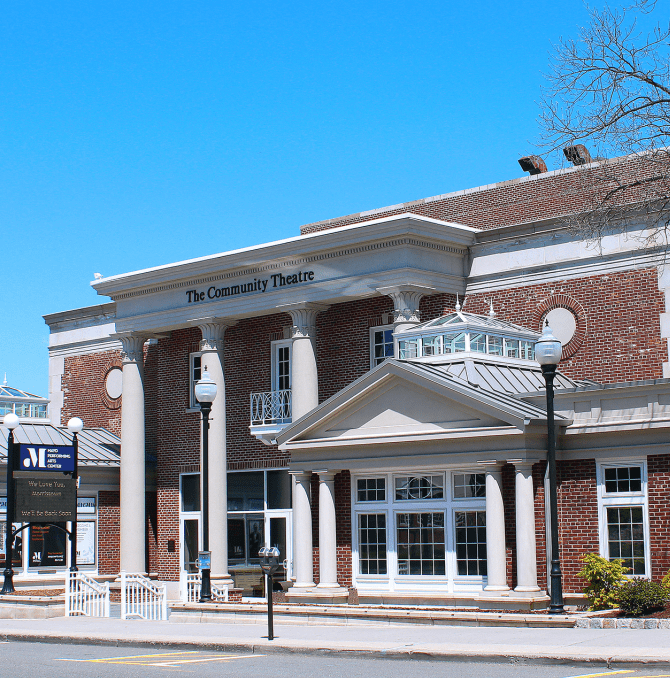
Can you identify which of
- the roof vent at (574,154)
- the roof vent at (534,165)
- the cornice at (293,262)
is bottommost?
the cornice at (293,262)

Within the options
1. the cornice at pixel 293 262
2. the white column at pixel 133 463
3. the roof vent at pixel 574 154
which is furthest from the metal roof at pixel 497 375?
the white column at pixel 133 463

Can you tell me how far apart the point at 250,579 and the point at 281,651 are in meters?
15.9

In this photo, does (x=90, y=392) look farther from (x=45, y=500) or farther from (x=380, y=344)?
(x=380, y=344)

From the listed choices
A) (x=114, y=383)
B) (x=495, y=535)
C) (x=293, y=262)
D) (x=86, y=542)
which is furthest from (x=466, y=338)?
(x=114, y=383)

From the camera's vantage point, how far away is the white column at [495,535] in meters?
21.3

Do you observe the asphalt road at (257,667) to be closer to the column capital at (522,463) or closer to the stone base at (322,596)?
the column capital at (522,463)

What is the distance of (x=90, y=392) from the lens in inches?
1550

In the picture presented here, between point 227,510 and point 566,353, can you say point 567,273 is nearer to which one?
point 566,353

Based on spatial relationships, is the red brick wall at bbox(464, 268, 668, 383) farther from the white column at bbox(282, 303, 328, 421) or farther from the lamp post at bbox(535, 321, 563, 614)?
the lamp post at bbox(535, 321, 563, 614)

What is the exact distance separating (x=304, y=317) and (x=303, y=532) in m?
7.07

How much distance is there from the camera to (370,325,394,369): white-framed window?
2997 centimetres

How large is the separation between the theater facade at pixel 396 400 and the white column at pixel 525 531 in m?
0.04

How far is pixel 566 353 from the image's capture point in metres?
27.2

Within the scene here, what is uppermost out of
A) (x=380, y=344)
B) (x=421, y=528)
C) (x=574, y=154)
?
(x=574, y=154)
